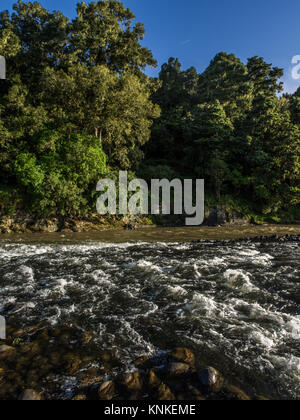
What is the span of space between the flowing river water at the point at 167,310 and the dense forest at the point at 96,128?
32.9 feet

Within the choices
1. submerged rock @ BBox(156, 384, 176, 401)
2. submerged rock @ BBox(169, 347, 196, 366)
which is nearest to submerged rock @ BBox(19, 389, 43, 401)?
submerged rock @ BBox(156, 384, 176, 401)

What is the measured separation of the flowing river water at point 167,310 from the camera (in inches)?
113

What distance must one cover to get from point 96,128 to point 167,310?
18.0 m

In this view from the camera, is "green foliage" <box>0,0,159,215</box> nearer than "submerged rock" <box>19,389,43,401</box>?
No

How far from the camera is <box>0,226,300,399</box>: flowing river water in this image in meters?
2.88

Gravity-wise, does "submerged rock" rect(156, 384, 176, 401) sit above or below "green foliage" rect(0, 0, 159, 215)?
below

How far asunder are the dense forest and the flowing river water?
32.9 feet

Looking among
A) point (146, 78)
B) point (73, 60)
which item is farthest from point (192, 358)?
point (146, 78)

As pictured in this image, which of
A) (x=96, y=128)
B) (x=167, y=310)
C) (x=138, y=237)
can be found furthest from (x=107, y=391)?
(x=96, y=128)

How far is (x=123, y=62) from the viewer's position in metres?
21.6

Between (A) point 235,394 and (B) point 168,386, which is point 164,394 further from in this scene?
(A) point 235,394

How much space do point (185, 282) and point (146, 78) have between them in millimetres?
24326

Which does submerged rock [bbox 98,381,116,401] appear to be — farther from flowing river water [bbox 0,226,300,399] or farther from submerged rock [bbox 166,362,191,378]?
submerged rock [bbox 166,362,191,378]

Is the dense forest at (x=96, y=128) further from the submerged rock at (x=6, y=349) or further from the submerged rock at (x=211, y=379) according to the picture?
the submerged rock at (x=211, y=379)
